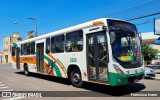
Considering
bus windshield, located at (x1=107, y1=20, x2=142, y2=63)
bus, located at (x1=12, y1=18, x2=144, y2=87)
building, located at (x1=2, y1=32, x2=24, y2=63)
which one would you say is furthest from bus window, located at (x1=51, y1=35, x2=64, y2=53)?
building, located at (x1=2, y1=32, x2=24, y2=63)

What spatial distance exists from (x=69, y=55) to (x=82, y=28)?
5.96ft

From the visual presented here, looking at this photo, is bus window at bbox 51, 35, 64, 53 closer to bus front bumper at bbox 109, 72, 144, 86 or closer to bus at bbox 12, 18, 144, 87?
bus at bbox 12, 18, 144, 87

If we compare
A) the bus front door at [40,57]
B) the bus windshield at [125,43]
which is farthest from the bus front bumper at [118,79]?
the bus front door at [40,57]

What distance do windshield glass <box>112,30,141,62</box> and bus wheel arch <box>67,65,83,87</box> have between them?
2.79 metres

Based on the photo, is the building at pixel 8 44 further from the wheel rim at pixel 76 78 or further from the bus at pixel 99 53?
the wheel rim at pixel 76 78

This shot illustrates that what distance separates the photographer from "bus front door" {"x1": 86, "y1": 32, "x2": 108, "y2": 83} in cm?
955

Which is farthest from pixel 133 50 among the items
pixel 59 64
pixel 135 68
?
pixel 59 64

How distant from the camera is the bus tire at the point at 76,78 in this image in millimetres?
11336

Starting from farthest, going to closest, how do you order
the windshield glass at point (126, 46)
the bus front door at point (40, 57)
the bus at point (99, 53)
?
the bus front door at point (40, 57) < the windshield glass at point (126, 46) < the bus at point (99, 53)

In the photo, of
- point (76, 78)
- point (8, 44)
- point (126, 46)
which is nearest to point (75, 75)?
point (76, 78)

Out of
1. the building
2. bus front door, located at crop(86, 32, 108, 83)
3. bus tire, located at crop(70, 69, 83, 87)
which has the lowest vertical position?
bus tire, located at crop(70, 69, 83, 87)

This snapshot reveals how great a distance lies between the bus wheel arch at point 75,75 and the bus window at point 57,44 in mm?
1299

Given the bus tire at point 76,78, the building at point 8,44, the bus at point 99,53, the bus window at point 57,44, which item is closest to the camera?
the bus at point 99,53

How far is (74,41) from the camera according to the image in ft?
38.0
